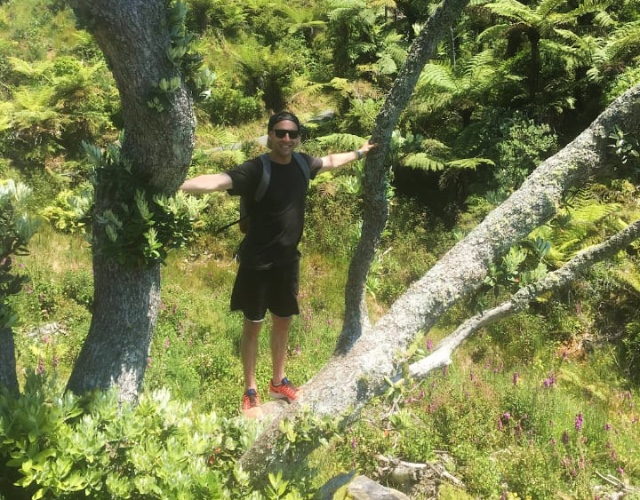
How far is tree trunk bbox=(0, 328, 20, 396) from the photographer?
8.63 ft

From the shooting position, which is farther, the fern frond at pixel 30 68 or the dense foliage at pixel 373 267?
the fern frond at pixel 30 68

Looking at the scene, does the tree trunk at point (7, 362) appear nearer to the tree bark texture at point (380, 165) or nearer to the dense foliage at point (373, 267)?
the dense foliage at point (373, 267)

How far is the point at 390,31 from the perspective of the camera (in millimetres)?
13492

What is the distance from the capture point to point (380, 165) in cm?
288

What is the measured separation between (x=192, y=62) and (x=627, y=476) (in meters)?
5.66

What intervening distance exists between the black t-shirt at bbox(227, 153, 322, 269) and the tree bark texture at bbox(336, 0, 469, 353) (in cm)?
68

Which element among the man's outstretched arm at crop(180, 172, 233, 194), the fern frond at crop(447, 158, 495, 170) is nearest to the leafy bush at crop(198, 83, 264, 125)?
the fern frond at crop(447, 158, 495, 170)

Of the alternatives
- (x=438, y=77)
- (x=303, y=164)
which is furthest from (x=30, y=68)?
(x=303, y=164)

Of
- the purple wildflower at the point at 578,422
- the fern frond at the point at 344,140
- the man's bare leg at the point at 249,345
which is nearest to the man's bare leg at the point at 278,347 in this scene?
the man's bare leg at the point at 249,345

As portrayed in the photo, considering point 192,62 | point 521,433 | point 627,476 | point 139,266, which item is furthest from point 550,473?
point 192,62

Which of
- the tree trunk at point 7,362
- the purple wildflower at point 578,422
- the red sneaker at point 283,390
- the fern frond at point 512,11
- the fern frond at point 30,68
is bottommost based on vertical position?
the purple wildflower at point 578,422

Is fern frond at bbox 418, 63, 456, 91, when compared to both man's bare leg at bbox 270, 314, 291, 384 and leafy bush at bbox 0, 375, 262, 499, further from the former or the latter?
leafy bush at bbox 0, 375, 262, 499

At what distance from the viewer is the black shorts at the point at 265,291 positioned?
3.75 metres

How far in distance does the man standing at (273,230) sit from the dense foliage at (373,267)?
1.37ft
